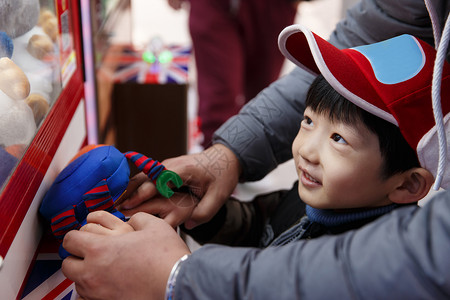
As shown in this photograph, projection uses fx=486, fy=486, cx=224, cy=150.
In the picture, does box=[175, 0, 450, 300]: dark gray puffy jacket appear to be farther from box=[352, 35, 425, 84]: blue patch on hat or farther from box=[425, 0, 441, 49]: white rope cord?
box=[425, 0, 441, 49]: white rope cord

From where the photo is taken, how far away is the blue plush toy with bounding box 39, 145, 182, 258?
84 centimetres

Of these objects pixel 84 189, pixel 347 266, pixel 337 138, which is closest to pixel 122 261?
pixel 84 189

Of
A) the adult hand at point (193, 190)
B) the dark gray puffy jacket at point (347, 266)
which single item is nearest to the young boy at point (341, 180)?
the dark gray puffy jacket at point (347, 266)

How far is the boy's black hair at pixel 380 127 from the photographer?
2.71ft

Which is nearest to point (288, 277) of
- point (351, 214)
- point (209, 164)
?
point (351, 214)

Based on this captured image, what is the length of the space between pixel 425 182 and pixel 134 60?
1.75m

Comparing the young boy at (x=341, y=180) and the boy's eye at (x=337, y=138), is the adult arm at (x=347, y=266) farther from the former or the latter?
the boy's eye at (x=337, y=138)

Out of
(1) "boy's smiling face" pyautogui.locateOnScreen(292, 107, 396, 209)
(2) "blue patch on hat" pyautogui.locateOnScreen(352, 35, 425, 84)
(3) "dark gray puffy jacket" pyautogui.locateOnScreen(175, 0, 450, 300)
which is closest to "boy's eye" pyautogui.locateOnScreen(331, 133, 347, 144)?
(1) "boy's smiling face" pyautogui.locateOnScreen(292, 107, 396, 209)

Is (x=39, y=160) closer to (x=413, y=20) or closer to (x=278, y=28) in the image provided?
(x=413, y=20)

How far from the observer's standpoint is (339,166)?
0.83 metres

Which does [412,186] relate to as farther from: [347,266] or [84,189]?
[84,189]

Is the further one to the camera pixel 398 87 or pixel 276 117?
pixel 276 117

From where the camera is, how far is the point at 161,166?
95cm

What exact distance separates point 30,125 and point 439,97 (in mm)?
678
